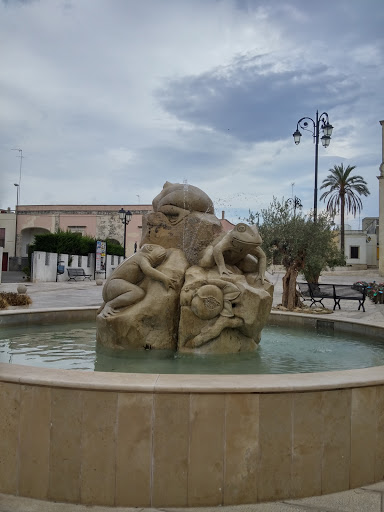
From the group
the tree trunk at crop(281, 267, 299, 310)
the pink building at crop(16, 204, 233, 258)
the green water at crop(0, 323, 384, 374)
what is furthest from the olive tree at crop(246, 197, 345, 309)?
the pink building at crop(16, 204, 233, 258)

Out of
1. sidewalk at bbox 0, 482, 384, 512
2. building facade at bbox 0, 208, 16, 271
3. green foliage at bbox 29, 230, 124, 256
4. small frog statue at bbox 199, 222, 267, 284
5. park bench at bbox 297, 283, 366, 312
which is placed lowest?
sidewalk at bbox 0, 482, 384, 512

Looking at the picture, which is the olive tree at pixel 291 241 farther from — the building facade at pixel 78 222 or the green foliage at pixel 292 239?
the building facade at pixel 78 222

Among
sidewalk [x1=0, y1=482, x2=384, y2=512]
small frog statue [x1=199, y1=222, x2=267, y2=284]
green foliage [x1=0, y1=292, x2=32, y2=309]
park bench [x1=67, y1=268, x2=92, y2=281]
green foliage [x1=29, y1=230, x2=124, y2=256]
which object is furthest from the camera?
green foliage [x1=29, y1=230, x2=124, y2=256]

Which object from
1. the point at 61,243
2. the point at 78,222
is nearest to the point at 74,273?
the point at 61,243

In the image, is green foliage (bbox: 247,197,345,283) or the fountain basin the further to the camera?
green foliage (bbox: 247,197,345,283)

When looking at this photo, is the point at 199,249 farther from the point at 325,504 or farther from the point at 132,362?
the point at 325,504

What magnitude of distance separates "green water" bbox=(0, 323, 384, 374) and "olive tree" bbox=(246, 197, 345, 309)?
6.81 meters

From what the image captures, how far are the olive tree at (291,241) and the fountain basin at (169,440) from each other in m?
11.1

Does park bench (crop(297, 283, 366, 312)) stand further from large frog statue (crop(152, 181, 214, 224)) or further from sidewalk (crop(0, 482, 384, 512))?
sidewalk (crop(0, 482, 384, 512))

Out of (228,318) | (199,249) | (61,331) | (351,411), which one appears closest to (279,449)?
(351,411)

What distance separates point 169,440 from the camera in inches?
109

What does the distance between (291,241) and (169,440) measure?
1166 centimetres

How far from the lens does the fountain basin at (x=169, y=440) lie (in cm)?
274

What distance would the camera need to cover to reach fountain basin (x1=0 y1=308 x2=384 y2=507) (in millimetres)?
2742
